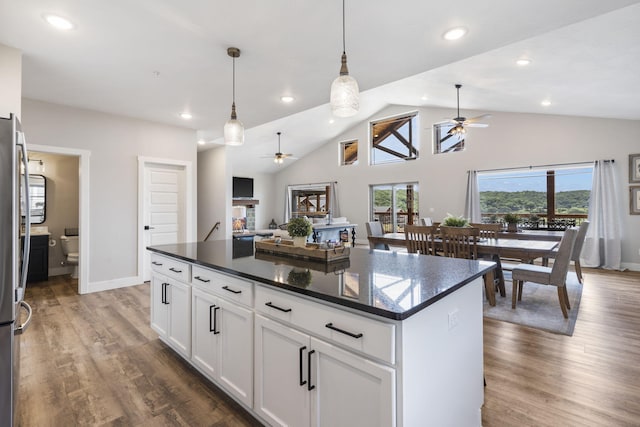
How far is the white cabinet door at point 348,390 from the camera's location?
1.08m

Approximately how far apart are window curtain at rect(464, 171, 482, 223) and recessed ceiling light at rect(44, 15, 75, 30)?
7.71 m

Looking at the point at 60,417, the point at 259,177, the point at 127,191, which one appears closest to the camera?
the point at 60,417

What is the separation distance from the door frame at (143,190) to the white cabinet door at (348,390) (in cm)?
453

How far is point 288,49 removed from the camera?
2.80 m

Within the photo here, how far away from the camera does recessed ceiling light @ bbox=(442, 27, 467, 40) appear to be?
97.1 inches

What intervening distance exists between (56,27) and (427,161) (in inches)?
308

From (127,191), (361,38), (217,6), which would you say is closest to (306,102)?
(361,38)

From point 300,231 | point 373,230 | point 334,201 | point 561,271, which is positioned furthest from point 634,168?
point 334,201

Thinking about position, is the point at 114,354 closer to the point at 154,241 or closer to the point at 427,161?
the point at 154,241

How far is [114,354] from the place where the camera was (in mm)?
2531

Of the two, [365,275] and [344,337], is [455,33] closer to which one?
[365,275]

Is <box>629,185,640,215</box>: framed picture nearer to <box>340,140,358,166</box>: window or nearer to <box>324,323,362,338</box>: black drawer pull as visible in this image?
<box>340,140,358,166</box>: window

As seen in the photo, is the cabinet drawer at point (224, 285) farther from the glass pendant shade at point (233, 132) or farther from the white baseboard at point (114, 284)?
the white baseboard at point (114, 284)

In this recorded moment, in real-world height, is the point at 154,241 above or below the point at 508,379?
above
